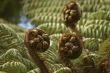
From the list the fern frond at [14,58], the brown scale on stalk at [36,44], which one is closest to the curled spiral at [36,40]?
the brown scale on stalk at [36,44]

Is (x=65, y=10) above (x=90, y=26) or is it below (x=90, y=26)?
above

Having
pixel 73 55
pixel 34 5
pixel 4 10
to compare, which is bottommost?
pixel 4 10

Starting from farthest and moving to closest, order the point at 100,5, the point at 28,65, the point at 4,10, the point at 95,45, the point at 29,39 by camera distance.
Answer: the point at 4,10, the point at 100,5, the point at 95,45, the point at 28,65, the point at 29,39

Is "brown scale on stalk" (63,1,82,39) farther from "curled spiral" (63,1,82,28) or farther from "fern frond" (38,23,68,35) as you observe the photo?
"fern frond" (38,23,68,35)

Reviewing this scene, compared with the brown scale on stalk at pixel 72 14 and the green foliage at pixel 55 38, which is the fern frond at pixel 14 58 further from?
the brown scale on stalk at pixel 72 14

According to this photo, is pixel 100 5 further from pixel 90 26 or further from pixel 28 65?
pixel 28 65

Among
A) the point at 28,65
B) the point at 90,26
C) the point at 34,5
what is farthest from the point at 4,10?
the point at 28,65

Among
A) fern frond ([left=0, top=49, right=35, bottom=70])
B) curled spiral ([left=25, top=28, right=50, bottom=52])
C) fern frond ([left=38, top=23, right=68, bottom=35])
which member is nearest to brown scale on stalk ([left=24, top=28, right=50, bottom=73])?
curled spiral ([left=25, top=28, right=50, bottom=52])

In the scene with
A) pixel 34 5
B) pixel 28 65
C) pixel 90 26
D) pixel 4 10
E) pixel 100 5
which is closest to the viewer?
pixel 28 65
